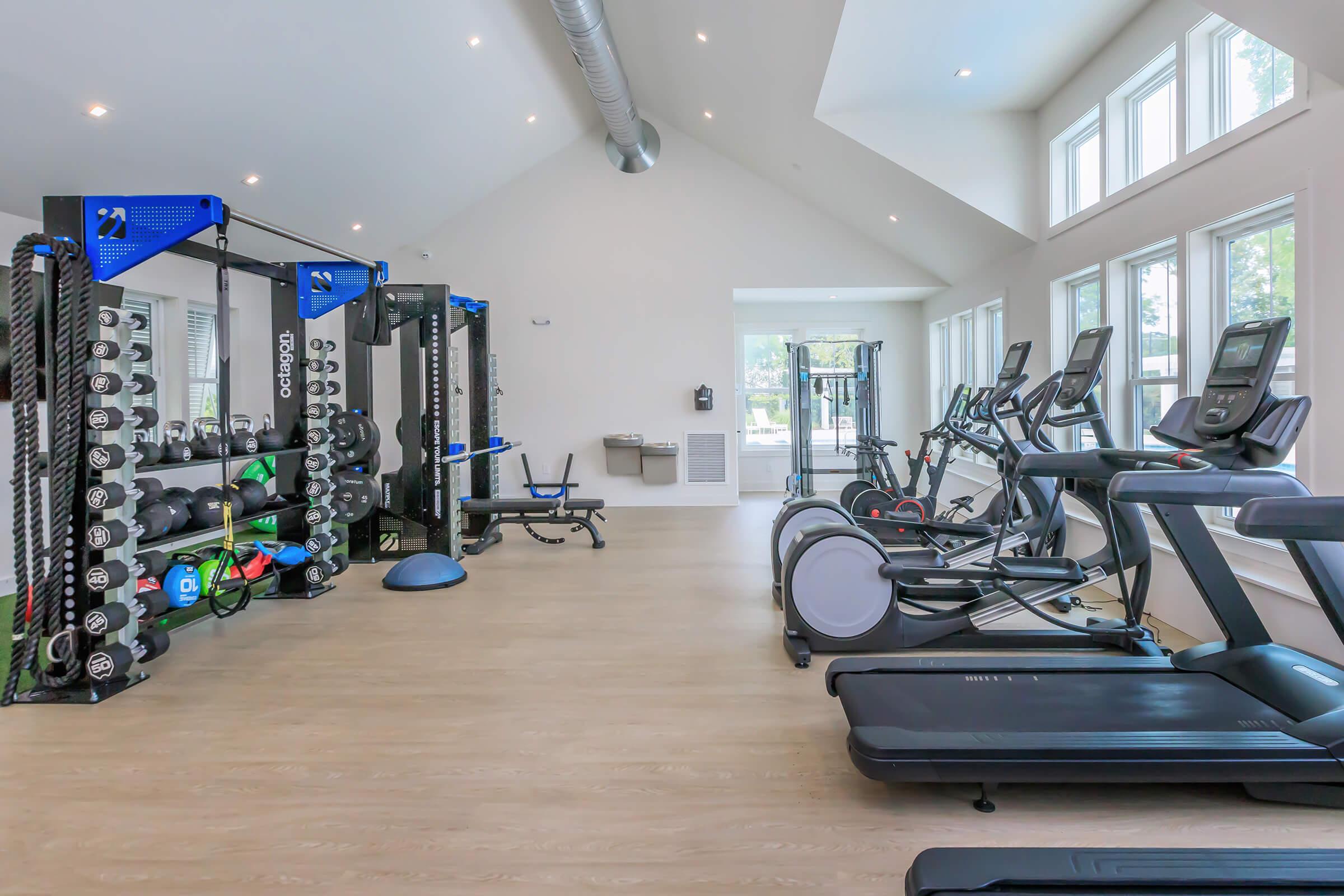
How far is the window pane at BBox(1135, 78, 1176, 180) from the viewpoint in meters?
4.38

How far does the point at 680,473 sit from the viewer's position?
30.3 feet

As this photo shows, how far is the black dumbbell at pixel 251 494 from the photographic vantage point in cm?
417

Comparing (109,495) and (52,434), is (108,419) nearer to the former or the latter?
(52,434)

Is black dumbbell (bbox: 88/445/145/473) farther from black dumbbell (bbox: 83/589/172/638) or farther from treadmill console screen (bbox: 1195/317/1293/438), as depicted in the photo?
treadmill console screen (bbox: 1195/317/1293/438)

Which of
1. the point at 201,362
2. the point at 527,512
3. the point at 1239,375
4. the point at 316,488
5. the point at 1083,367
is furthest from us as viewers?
the point at 201,362

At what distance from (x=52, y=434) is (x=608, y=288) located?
6.54 meters

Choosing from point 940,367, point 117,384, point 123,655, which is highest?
point 940,367

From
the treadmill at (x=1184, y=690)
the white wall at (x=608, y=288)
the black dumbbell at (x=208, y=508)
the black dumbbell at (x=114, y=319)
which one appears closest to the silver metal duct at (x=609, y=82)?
the white wall at (x=608, y=288)

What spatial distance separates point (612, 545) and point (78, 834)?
4.68 metres

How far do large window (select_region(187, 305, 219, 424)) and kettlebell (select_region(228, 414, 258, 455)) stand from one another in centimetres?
324

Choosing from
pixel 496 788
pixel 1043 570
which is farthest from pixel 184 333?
pixel 1043 570

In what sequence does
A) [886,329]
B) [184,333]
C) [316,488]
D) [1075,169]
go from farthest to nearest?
[886,329] → [184,333] → [1075,169] → [316,488]

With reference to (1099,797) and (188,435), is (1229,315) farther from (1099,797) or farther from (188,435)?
(188,435)

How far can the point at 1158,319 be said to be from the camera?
462 cm
